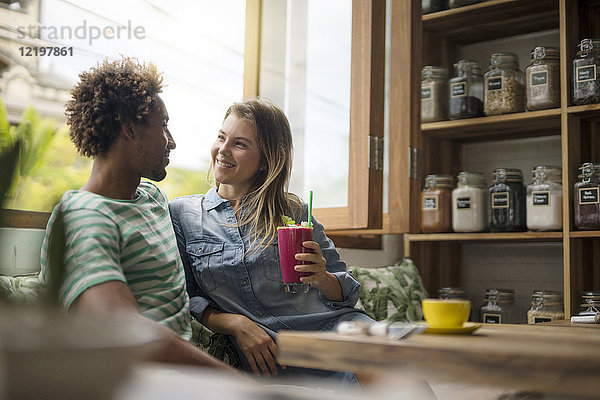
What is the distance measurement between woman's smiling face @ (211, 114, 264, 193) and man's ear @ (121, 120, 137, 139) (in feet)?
1.32

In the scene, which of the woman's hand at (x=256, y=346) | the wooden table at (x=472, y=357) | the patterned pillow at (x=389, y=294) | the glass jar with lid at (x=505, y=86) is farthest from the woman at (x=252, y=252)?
the glass jar with lid at (x=505, y=86)

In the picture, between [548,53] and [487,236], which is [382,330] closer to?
→ [487,236]

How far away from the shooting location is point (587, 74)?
2154mm

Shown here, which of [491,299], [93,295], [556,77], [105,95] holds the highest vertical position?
[556,77]

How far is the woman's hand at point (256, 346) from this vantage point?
54.9 inches

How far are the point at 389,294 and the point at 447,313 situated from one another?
1116 mm

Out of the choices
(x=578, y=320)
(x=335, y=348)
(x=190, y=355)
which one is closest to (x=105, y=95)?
Answer: (x=190, y=355)

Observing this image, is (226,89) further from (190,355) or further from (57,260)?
(57,260)

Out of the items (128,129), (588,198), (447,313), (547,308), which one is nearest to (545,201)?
(588,198)

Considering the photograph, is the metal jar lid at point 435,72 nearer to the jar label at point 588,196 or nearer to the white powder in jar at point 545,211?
the white powder in jar at point 545,211

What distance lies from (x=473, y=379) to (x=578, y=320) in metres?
Answer: 0.99

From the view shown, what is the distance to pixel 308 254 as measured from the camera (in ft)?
4.59

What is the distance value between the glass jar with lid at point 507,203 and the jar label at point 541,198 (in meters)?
0.09

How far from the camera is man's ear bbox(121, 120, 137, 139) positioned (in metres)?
1.19
